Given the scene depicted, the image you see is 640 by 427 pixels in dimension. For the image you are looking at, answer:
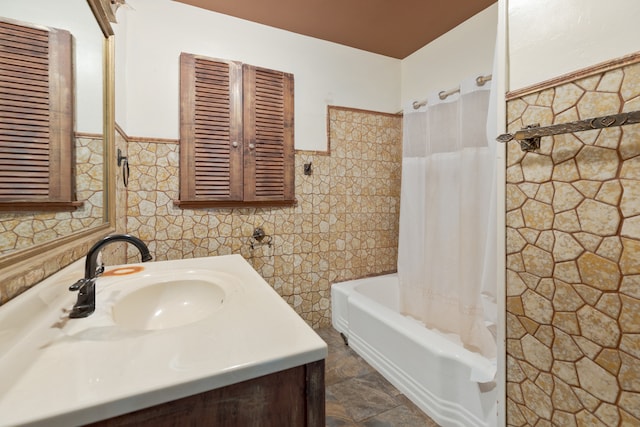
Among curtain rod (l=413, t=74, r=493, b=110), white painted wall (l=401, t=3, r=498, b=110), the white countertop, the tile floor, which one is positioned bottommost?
the tile floor

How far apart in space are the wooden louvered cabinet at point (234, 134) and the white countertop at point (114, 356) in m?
1.14

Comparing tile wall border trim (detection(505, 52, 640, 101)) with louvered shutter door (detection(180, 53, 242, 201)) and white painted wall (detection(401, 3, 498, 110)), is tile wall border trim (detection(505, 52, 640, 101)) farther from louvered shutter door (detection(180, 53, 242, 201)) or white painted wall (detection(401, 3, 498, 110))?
louvered shutter door (detection(180, 53, 242, 201))

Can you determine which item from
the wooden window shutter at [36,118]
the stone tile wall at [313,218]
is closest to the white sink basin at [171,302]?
the wooden window shutter at [36,118]

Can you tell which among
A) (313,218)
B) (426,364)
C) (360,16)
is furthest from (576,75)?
(313,218)

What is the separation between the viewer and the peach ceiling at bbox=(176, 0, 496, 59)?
177 cm

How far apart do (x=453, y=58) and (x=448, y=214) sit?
3.90ft

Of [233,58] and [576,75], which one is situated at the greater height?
[233,58]

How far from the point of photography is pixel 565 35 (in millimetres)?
866

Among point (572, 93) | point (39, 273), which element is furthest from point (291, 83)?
point (39, 273)

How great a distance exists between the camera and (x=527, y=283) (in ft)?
3.21

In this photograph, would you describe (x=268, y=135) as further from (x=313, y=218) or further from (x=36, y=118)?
(x=36, y=118)

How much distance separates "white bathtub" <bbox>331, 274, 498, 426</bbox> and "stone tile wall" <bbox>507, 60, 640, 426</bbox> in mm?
167

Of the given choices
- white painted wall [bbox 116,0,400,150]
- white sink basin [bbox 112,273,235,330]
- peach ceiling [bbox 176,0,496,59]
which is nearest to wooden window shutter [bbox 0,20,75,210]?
white sink basin [bbox 112,273,235,330]

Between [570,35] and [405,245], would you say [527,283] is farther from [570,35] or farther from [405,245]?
[405,245]
